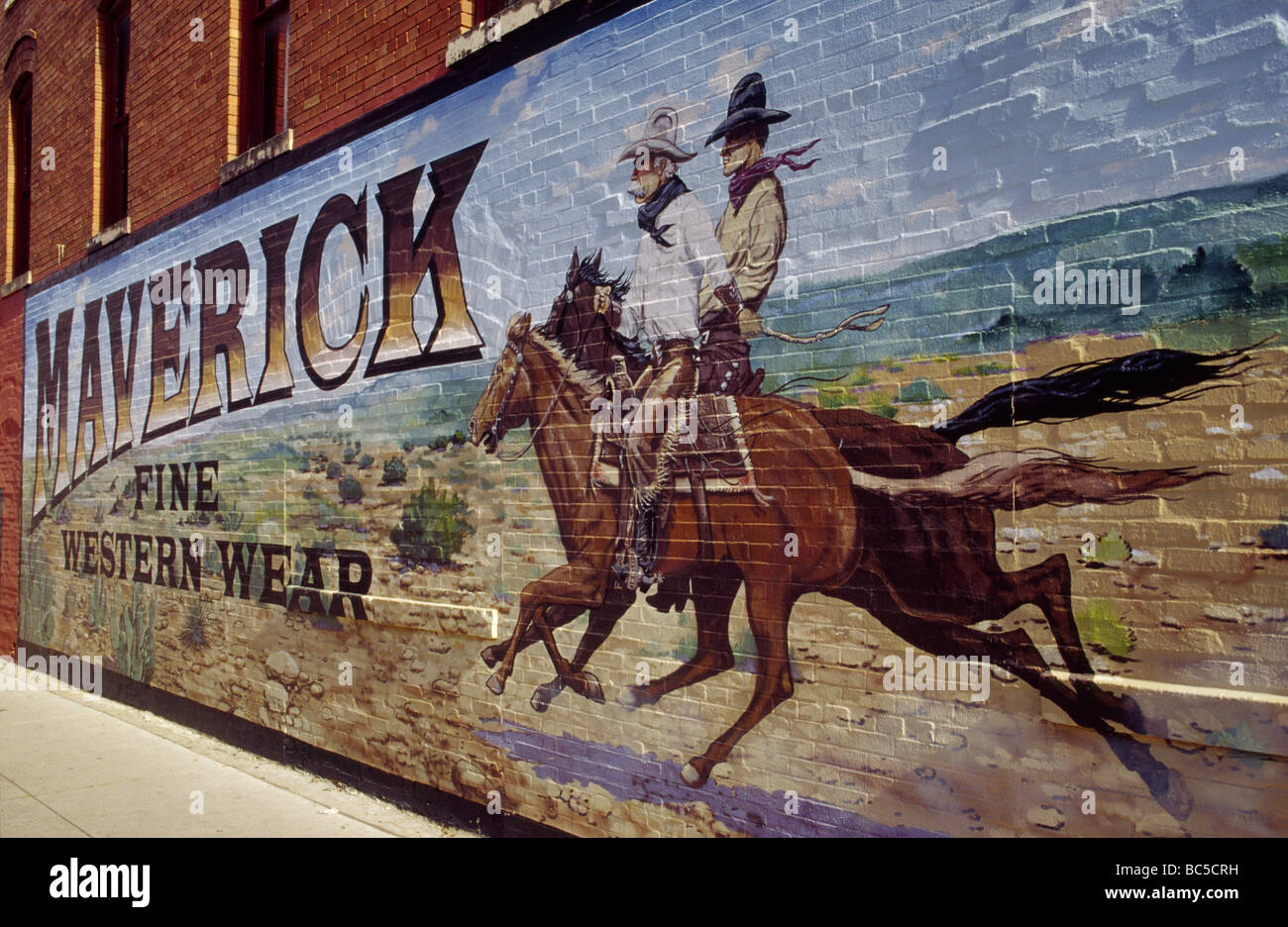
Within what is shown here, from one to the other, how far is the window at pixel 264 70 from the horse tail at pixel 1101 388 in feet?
21.2

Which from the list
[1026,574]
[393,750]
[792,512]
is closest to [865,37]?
[792,512]

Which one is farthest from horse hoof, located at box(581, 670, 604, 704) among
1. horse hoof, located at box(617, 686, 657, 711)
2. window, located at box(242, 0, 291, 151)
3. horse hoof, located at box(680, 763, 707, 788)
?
window, located at box(242, 0, 291, 151)

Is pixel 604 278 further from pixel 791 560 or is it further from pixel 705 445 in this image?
pixel 791 560

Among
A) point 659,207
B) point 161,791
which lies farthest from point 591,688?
point 161,791

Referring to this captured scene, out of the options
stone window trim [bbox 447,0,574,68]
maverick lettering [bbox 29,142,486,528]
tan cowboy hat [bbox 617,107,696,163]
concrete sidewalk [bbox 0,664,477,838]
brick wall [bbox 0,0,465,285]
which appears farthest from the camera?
brick wall [bbox 0,0,465,285]

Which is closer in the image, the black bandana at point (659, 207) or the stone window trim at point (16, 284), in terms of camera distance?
the black bandana at point (659, 207)

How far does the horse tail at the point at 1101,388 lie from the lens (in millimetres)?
3010

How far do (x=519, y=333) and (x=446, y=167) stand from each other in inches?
51.8

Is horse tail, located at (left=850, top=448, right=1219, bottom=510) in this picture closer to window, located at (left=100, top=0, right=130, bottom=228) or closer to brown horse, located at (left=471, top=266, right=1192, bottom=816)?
brown horse, located at (left=471, top=266, right=1192, bottom=816)

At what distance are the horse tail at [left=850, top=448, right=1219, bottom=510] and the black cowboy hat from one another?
1666 millimetres

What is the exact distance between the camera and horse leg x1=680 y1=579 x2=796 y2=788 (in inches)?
159

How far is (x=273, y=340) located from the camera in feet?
24.5

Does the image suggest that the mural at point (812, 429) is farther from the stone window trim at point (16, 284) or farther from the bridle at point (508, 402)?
the stone window trim at point (16, 284)

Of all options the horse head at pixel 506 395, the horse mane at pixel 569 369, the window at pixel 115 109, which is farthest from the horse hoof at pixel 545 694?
the window at pixel 115 109
